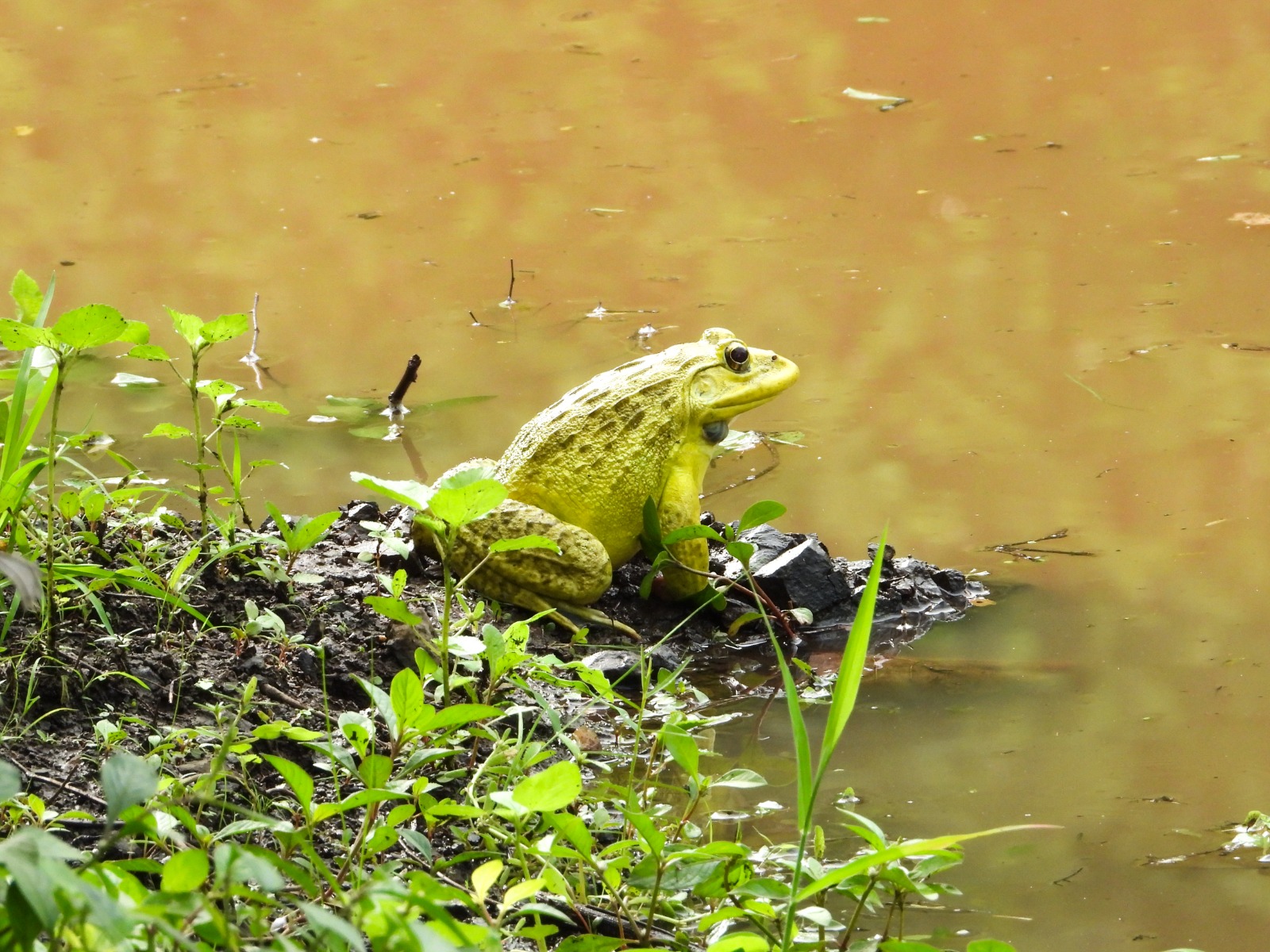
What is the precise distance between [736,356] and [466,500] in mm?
2053

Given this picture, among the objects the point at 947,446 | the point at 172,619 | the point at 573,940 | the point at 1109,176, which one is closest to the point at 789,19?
the point at 1109,176

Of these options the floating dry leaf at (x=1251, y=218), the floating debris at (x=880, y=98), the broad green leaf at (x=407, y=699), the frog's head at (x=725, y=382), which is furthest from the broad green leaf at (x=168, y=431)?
the floating debris at (x=880, y=98)

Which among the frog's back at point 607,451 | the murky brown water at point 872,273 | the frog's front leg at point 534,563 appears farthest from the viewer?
the frog's back at point 607,451

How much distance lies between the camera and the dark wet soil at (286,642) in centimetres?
248

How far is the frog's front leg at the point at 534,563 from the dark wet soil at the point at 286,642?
3.9 inches

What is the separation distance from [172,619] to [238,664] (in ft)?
0.61

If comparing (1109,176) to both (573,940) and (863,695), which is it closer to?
(863,695)

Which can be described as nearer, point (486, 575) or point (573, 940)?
point (573, 940)

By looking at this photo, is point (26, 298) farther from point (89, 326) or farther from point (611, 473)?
point (611, 473)

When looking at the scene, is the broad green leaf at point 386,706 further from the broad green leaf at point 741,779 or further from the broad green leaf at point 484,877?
the broad green leaf at point 741,779

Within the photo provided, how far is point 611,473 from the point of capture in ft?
12.4

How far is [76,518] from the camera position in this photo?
3.12 meters

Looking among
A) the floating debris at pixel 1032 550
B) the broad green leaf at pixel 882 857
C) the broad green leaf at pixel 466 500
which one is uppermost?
the broad green leaf at pixel 466 500

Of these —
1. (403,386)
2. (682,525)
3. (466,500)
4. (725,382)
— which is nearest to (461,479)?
(466,500)
